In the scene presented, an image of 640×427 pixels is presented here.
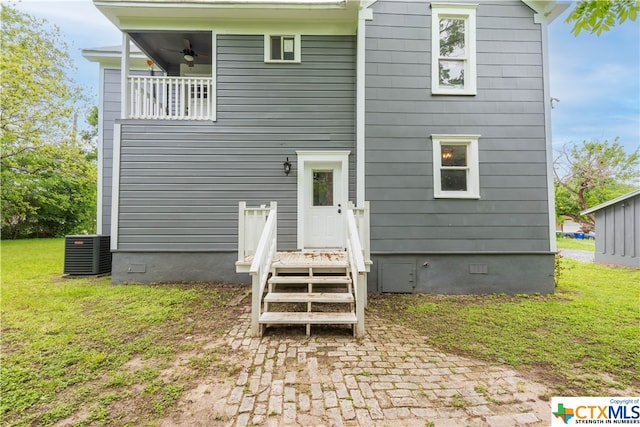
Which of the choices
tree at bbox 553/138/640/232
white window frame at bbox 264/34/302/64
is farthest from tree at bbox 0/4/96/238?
tree at bbox 553/138/640/232

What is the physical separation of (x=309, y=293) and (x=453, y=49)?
556cm

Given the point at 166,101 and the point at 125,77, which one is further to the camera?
the point at 166,101

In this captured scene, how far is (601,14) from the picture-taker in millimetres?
2182

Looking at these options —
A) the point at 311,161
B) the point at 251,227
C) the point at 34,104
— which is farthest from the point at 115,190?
the point at 34,104

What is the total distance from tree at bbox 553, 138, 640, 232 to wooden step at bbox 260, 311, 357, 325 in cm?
2122

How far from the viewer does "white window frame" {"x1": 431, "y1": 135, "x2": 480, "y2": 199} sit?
5328 mm

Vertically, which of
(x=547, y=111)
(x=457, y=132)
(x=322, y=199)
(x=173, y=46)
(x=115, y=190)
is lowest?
(x=322, y=199)

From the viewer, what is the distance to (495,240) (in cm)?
535

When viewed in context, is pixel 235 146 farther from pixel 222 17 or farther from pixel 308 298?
pixel 308 298

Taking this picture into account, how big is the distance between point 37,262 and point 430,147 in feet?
35.7

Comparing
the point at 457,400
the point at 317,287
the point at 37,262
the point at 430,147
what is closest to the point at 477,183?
the point at 430,147

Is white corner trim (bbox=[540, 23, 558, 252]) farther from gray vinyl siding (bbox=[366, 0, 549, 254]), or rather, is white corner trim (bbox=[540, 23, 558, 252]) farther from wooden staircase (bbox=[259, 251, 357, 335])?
wooden staircase (bbox=[259, 251, 357, 335])

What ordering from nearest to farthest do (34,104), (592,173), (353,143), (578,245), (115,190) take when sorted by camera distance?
(115,190), (353,143), (34,104), (578,245), (592,173)

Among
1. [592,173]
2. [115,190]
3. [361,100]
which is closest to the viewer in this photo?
[361,100]
